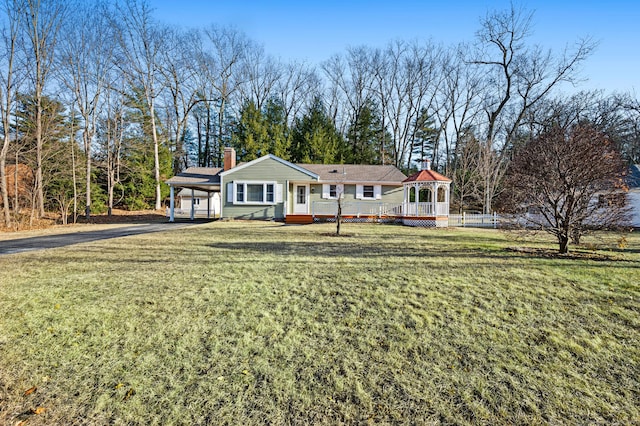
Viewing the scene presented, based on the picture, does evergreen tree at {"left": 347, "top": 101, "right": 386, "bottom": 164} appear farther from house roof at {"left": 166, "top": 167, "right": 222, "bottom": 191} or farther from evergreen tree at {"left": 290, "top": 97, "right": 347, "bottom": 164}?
house roof at {"left": 166, "top": 167, "right": 222, "bottom": 191}

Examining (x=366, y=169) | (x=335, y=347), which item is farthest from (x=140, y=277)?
(x=366, y=169)

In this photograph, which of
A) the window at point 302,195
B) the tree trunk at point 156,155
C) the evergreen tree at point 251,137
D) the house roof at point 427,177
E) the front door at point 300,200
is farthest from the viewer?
the evergreen tree at point 251,137

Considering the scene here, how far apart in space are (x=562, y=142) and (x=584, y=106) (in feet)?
92.4

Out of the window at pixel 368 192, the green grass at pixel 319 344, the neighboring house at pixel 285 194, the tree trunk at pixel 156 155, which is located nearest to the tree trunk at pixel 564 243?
the green grass at pixel 319 344

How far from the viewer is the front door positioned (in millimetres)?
20595

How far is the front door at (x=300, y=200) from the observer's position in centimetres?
2060

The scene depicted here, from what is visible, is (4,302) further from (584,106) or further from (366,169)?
(584,106)

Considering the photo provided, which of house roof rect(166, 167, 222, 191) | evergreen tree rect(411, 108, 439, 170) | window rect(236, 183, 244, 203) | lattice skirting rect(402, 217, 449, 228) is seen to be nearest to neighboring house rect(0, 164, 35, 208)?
house roof rect(166, 167, 222, 191)

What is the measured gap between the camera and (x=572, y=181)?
725cm

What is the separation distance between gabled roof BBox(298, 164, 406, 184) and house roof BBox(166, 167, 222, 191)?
18.2ft

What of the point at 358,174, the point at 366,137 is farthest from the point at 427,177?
the point at 366,137

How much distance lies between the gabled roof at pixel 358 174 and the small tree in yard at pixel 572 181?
12743 millimetres

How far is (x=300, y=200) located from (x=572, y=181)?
50.3ft

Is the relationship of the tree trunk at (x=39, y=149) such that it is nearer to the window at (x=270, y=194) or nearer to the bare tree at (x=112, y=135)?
the bare tree at (x=112, y=135)
